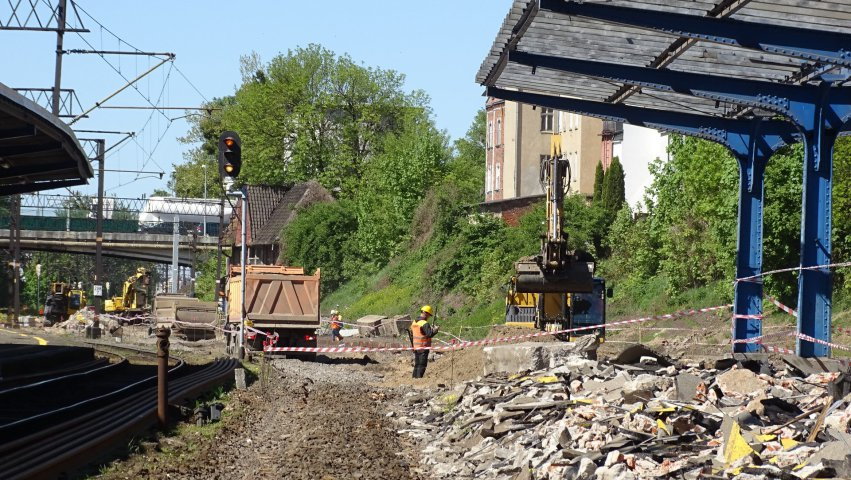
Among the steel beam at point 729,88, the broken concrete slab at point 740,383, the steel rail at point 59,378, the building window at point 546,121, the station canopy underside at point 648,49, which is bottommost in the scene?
the steel rail at point 59,378

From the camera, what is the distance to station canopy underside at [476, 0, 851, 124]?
15.5 meters

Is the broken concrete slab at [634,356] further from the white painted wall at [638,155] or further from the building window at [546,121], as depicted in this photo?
the building window at [546,121]

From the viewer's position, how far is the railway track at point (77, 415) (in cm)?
1130

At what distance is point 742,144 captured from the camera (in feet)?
70.3

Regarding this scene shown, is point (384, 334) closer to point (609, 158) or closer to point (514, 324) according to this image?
point (514, 324)

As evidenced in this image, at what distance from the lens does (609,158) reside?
6762cm

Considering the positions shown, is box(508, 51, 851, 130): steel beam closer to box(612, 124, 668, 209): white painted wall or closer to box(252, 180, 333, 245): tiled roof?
box(612, 124, 668, 209): white painted wall

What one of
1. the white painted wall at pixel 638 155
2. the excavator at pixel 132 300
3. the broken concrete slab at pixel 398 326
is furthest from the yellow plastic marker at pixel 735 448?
the excavator at pixel 132 300

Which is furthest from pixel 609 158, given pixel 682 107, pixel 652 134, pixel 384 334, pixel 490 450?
pixel 490 450

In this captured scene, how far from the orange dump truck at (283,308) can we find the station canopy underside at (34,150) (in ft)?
22.7

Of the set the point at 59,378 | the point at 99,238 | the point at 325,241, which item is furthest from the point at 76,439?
the point at 325,241

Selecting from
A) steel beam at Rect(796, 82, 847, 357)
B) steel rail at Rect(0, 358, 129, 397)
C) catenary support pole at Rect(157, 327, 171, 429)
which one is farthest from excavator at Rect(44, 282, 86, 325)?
steel beam at Rect(796, 82, 847, 357)

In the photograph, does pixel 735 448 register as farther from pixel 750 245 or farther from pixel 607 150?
pixel 607 150

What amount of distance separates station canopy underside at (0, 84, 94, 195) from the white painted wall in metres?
36.8
